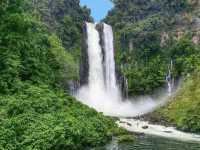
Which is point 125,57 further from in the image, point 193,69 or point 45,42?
point 45,42

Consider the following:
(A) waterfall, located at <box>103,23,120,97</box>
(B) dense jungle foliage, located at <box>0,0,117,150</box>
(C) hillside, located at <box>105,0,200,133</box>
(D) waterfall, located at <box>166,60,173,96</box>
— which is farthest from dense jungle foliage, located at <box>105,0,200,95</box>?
(B) dense jungle foliage, located at <box>0,0,117,150</box>

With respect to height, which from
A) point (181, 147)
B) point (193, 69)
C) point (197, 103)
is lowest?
point (181, 147)

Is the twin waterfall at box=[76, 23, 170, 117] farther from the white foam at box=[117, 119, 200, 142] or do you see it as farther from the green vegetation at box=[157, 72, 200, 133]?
the white foam at box=[117, 119, 200, 142]

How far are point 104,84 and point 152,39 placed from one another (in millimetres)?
11806

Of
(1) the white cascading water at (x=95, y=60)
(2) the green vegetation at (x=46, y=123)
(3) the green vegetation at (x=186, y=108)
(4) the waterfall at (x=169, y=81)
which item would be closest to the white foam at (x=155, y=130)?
(3) the green vegetation at (x=186, y=108)

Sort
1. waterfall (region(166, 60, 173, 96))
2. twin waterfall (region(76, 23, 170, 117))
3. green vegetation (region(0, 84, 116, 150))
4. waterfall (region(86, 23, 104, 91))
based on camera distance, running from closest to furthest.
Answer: green vegetation (region(0, 84, 116, 150))
twin waterfall (region(76, 23, 170, 117))
waterfall (region(166, 60, 173, 96))
waterfall (region(86, 23, 104, 91))

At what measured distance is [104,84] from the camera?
7631 cm

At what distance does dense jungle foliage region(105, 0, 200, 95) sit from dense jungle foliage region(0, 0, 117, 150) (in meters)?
14.5

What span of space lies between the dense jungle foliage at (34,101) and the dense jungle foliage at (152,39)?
14.5 meters

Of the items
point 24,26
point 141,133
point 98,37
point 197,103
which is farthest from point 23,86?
point 98,37

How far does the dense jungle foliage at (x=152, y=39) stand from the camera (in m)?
73.8

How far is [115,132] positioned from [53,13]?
133ft

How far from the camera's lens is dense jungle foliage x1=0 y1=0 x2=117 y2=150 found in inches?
1535

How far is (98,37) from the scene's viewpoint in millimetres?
80125
